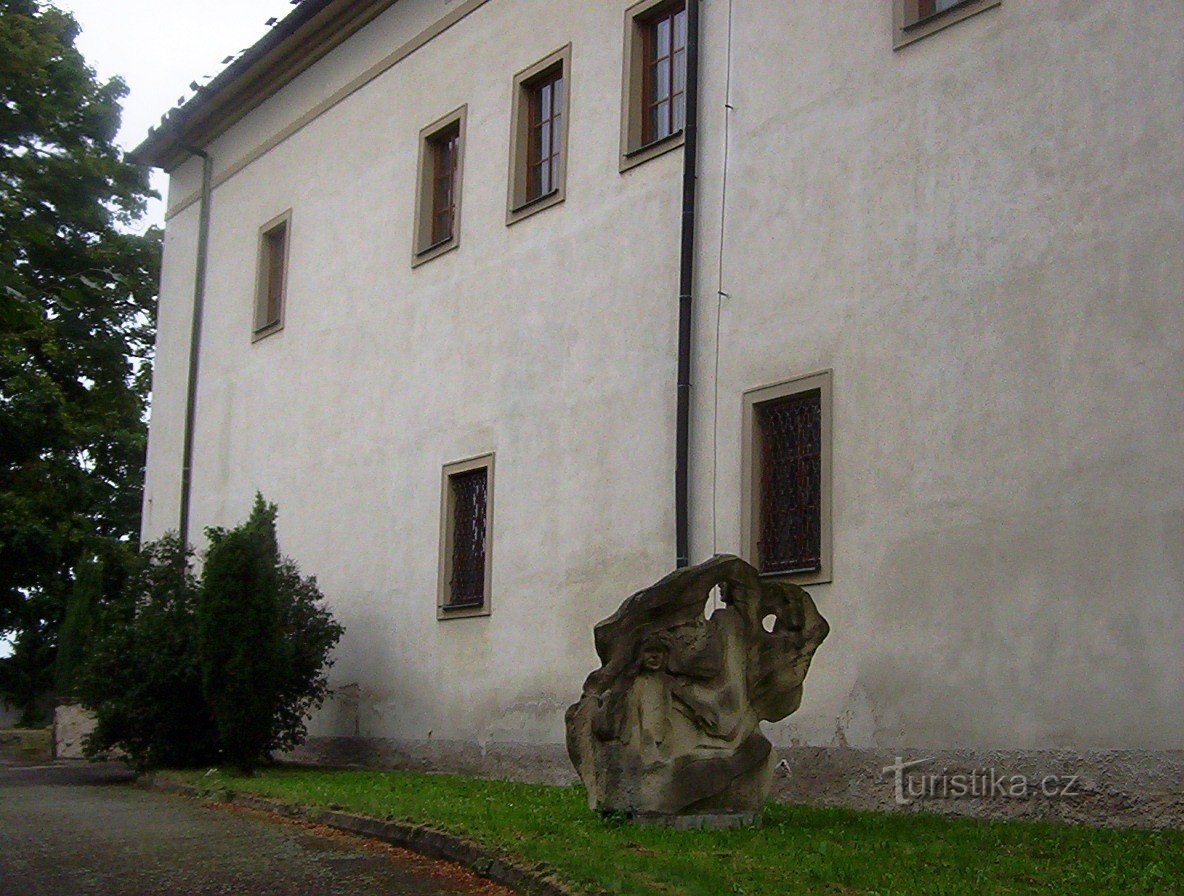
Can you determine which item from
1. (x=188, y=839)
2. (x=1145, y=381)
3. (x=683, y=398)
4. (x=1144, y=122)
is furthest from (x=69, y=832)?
(x=1144, y=122)

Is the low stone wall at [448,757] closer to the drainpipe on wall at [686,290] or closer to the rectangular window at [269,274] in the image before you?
the drainpipe on wall at [686,290]

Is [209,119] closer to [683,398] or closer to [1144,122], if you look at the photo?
[683,398]

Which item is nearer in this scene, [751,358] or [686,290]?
[751,358]

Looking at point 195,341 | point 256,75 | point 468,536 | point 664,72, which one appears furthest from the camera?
point 195,341

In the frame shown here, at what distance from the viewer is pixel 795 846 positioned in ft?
31.0

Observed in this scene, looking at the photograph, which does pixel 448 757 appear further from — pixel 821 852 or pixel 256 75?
pixel 256 75

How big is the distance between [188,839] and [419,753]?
641 centimetres

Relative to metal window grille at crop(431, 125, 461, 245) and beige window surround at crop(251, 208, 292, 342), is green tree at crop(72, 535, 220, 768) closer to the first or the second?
metal window grille at crop(431, 125, 461, 245)

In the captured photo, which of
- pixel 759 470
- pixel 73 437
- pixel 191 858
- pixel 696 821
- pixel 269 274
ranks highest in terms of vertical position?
pixel 269 274

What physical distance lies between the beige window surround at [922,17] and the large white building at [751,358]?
0.03 metres

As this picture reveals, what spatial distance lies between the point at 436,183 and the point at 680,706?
1021cm

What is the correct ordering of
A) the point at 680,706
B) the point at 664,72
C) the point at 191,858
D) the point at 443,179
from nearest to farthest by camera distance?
1. the point at 191,858
2. the point at 680,706
3. the point at 664,72
4. the point at 443,179

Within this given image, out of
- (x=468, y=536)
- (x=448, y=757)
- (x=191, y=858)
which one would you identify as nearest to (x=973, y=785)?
(x=191, y=858)

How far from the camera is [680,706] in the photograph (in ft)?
34.2
